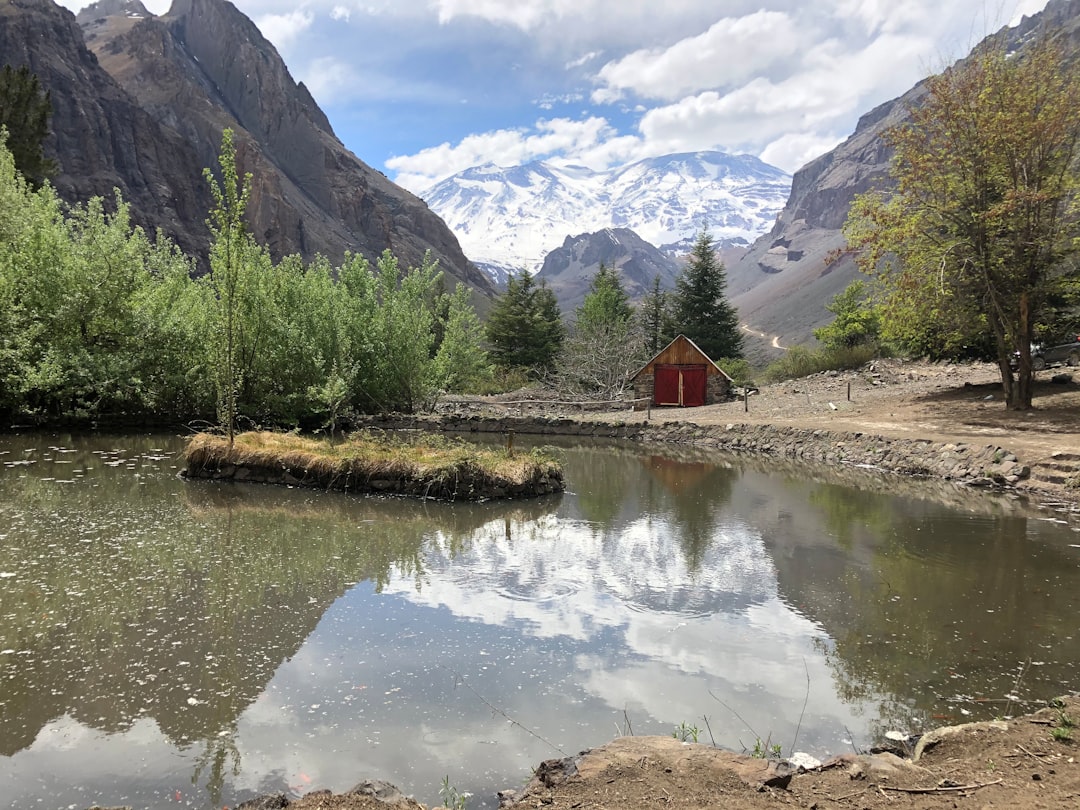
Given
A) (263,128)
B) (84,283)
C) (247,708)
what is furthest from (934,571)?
(263,128)

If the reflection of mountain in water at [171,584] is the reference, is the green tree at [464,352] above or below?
above

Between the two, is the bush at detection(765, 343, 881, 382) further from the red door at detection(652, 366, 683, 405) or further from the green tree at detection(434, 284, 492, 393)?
the green tree at detection(434, 284, 492, 393)

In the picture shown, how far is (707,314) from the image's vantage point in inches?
1892

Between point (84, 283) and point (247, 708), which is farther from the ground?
point (84, 283)

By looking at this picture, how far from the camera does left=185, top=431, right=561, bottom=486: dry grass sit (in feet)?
46.9

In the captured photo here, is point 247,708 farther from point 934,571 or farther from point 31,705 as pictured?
point 934,571

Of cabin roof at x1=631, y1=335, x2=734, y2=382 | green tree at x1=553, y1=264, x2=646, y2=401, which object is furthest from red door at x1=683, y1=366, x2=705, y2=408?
green tree at x1=553, y1=264, x2=646, y2=401

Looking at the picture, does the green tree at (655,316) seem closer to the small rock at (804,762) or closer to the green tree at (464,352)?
the green tree at (464,352)

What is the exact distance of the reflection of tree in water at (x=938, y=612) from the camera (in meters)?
5.82

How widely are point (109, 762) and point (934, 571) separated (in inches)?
388

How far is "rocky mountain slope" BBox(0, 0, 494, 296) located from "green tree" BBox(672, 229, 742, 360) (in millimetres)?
56608

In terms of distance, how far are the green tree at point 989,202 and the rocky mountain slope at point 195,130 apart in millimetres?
74878

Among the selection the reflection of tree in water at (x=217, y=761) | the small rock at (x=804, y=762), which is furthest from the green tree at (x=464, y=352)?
the small rock at (x=804, y=762)

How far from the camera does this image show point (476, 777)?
4457mm
